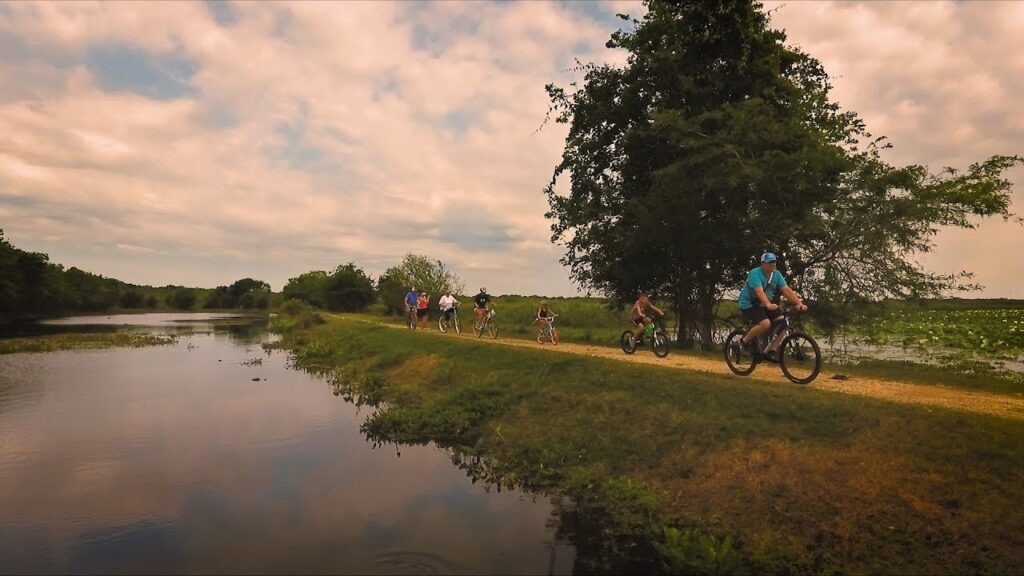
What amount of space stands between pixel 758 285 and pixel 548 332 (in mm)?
17708

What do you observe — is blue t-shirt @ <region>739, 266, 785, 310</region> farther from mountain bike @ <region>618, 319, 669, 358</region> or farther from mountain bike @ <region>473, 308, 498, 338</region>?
mountain bike @ <region>473, 308, 498, 338</region>

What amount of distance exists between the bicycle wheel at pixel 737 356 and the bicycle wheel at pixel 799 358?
1.32 meters

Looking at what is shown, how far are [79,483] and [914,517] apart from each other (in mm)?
15902

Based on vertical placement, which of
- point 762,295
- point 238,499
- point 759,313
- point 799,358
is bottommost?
point 238,499

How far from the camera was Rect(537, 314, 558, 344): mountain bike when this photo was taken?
90.3 ft

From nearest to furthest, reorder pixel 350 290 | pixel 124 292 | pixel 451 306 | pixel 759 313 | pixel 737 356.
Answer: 1. pixel 759 313
2. pixel 737 356
3. pixel 451 306
4. pixel 350 290
5. pixel 124 292

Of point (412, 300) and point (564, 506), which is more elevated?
point (412, 300)

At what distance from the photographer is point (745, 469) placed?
1047 centimetres

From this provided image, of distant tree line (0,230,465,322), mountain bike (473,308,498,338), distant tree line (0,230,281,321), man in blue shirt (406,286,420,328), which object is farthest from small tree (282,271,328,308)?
mountain bike (473,308,498,338)

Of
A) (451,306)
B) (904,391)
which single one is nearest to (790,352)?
(904,391)

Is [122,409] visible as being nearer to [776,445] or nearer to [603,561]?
[603,561]

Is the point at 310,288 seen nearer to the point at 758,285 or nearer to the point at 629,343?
the point at 629,343

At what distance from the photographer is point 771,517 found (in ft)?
30.1

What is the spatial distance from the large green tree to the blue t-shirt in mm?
9796
